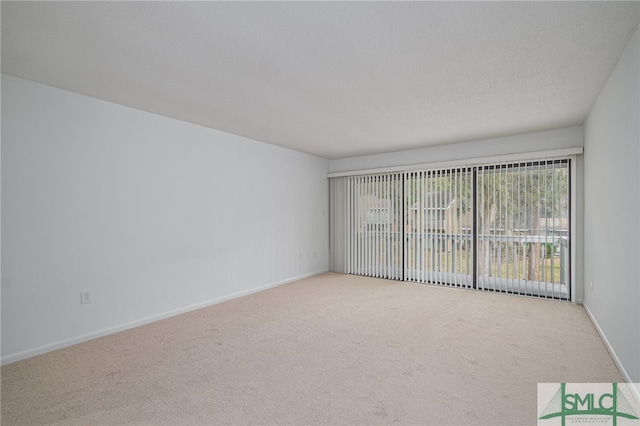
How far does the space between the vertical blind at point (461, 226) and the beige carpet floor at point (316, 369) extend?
0.88 meters

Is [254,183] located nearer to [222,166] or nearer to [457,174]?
[222,166]

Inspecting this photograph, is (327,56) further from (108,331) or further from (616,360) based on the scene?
(108,331)

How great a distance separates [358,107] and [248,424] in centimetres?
297

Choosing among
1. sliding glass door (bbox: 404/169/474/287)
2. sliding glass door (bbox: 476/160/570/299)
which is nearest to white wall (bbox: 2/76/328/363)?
sliding glass door (bbox: 404/169/474/287)

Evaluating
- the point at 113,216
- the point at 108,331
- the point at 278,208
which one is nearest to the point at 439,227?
the point at 278,208

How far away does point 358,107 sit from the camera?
3508 millimetres

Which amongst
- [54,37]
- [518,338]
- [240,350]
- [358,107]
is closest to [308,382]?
[240,350]

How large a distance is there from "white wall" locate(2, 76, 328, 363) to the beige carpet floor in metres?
0.33

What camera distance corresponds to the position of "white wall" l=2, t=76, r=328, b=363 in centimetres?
281

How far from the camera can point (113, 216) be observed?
134 inches

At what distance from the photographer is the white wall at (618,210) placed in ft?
7.04

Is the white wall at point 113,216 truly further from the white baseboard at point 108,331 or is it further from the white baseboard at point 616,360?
the white baseboard at point 616,360

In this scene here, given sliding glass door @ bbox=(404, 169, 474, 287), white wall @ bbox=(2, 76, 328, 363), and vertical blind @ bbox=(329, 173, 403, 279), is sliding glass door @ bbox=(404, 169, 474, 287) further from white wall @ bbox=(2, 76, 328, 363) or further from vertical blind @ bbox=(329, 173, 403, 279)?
white wall @ bbox=(2, 76, 328, 363)

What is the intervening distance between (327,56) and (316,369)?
2.39 metres
